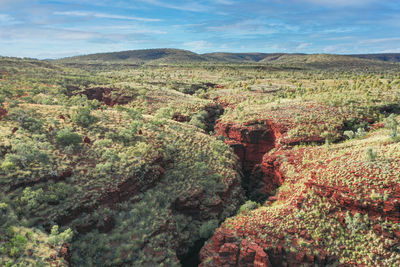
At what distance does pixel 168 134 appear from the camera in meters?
36.5

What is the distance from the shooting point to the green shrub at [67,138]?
2820 centimetres

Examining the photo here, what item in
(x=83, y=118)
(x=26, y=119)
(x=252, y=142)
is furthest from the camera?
(x=252, y=142)

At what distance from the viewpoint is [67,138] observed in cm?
2841

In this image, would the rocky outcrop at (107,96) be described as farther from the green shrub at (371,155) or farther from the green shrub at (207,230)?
the green shrub at (371,155)

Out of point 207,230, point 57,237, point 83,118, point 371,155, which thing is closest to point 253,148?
point 207,230

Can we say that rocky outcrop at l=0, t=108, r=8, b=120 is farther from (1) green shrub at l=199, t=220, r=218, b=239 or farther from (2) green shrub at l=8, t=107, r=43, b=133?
(1) green shrub at l=199, t=220, r=218, b=239

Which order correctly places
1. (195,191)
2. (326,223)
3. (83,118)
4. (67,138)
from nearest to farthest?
(326,223) → (195,191) → (67,138) → (83,118)

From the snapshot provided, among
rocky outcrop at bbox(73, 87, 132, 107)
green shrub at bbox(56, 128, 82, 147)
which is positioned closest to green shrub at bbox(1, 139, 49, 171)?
green shrub at bbox(56, 128, 82, 147)

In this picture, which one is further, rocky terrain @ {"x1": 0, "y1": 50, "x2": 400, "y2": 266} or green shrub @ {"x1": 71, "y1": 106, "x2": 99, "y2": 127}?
green shrub @ {"x1": 71, "y1": 106, "x2": 99, "y2": 127}

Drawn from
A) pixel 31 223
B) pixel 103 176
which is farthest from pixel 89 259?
pixel 103 176

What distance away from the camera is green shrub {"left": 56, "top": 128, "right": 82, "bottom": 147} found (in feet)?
92.5

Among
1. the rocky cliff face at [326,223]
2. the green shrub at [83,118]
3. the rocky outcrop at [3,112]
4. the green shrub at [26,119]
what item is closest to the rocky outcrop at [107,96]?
the green shrub at [83,118]

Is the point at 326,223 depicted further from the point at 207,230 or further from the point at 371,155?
the point at 207,230

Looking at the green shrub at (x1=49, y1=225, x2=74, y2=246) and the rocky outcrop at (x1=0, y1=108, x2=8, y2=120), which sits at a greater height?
the rocky outcrop at (x1=0, y1=108, x2=8, y2=120)
